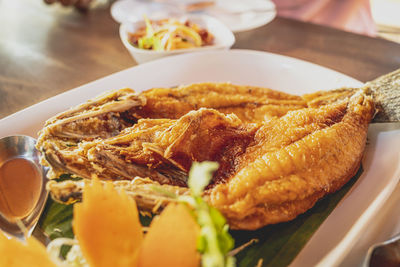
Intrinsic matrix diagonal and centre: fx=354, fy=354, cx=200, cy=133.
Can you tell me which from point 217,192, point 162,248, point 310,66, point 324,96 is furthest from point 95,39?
point 162,248

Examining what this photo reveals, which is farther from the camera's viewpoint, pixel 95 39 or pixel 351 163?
pixel 95 39

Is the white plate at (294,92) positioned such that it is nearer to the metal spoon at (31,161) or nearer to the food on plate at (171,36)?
the metal spoon at (31,161)

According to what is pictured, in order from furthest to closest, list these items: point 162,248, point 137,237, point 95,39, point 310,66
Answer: point 95,39 → point 310,66 → point 137,237 → point 162,248

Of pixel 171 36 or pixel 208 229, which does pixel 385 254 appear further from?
pixel 171 36

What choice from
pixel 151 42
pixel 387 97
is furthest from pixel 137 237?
Answer: pixel 151 42

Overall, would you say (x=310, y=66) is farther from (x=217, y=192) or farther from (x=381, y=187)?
(x=217, y=192)

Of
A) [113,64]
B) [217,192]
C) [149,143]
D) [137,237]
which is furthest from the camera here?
[113,64]

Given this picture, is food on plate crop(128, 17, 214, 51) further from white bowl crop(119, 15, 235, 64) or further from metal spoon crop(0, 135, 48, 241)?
metal spoon crop(0, 135, 48, 241)
